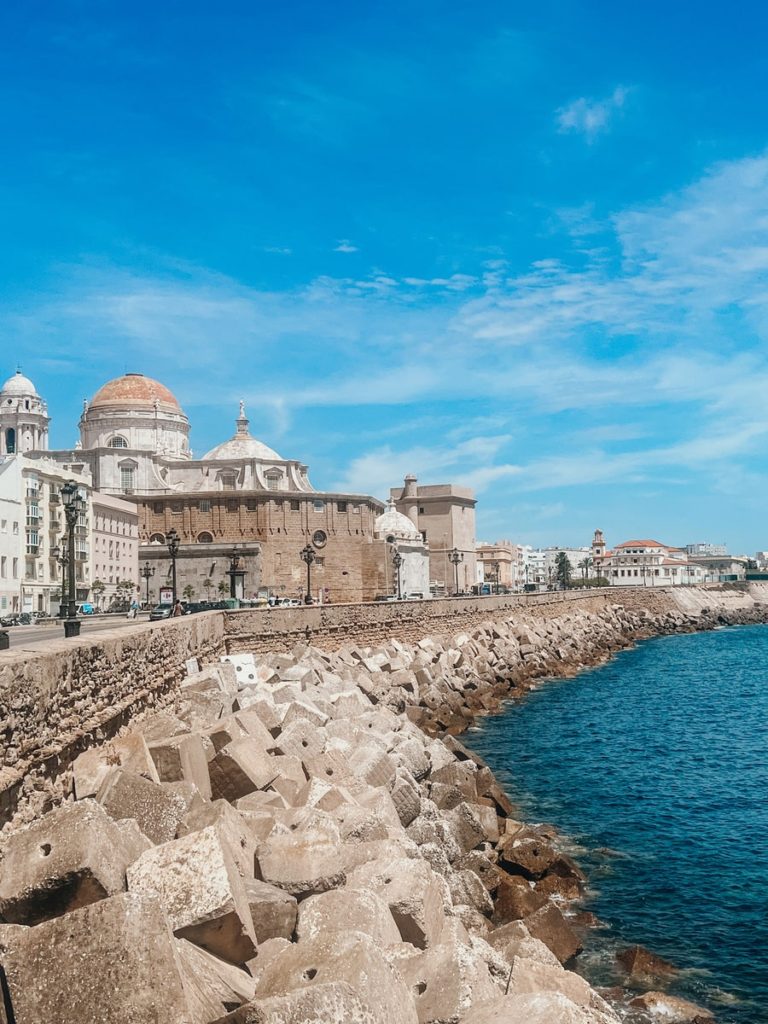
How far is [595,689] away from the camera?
107 ft

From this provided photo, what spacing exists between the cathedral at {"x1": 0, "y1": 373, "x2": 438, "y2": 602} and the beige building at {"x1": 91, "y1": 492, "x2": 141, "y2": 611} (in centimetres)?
113

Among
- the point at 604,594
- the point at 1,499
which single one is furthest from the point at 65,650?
the point at 604,594

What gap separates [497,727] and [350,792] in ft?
46.4

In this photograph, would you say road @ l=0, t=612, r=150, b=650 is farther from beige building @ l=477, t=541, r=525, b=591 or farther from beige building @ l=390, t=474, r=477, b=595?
beige building @ l=477, t=541, r=525, b=591

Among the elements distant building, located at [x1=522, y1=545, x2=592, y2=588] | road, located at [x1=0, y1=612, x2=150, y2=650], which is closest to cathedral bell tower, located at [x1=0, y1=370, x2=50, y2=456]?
road, located at [x1=0, y1=612, x2=150, y2=650]

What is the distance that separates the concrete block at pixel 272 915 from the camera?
6391mm

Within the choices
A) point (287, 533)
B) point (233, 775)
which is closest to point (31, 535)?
point (287, 533)

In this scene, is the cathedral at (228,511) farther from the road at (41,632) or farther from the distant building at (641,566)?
the distant building at (641,566)

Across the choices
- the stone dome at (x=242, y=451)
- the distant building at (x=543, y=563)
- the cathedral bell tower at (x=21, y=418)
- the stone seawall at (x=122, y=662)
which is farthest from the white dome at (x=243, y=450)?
the distant building at (x=543, y=563)

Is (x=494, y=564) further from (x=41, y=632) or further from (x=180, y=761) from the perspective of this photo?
(x=180, y=761)

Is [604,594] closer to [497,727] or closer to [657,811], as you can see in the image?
[497,727]

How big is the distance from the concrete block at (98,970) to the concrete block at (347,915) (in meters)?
1.59

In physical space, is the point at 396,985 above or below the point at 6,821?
below

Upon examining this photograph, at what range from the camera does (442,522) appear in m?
80.9
